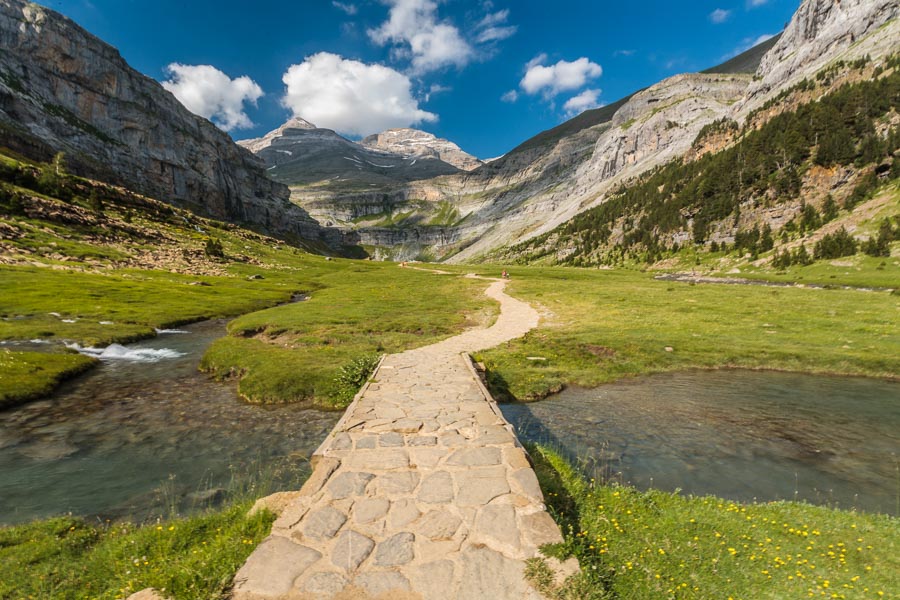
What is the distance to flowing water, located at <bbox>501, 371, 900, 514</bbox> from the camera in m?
10.5

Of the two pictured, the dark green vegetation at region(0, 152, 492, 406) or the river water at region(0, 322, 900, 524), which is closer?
the river water at region(0, 322, 900, 524)

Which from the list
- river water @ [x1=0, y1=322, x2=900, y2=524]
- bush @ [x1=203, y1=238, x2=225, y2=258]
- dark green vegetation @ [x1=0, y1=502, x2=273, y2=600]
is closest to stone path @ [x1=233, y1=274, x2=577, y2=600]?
dark green vegetation @ [x1=0, y1=502, x2=273, y2=600]

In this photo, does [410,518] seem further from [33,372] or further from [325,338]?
[33,372]

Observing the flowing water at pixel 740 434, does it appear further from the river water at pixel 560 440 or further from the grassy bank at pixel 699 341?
the grassy bank at pixel 699 341

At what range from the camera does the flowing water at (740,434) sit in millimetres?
10539

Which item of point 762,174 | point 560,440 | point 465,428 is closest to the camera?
point 465,428

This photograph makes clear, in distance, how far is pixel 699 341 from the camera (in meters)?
24.7

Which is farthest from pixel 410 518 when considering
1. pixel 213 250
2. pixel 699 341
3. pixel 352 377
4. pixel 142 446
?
pixel 213 250

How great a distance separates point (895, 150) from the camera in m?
82.3

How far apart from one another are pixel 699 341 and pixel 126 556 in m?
28.9

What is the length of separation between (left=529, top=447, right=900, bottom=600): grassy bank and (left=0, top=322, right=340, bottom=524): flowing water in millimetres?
7817

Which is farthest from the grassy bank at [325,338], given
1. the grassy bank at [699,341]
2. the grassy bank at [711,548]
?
the grassy bank at [711,548]

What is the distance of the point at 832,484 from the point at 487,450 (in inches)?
399

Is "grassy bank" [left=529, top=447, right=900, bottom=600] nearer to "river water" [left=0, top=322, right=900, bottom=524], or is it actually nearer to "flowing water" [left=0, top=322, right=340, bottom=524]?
"river water" [left=0, top=322, right=900, bottom=524]
